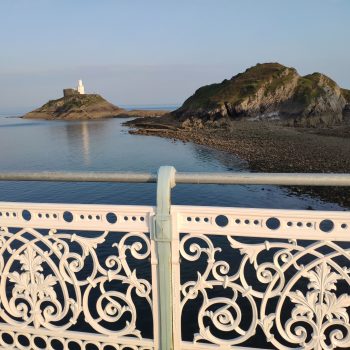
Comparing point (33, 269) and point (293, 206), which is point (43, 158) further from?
point (33, 269)

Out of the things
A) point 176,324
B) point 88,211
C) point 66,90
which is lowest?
point 176,324

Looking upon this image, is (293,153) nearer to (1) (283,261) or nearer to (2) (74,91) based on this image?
(1) (283,261)

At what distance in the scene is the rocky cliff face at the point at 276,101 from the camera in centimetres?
6097

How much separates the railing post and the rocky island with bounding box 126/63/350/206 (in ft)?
80.1

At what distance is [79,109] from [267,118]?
89754 mm

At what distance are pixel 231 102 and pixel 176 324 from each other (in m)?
68.7

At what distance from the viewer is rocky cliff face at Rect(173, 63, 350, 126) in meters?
61.0

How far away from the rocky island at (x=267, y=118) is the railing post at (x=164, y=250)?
2440cm

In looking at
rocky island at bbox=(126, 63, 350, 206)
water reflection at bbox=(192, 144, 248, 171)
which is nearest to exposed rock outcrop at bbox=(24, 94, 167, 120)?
rocky island at bbox=(126, 63, 350, 206)

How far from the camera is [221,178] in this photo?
7.39ft

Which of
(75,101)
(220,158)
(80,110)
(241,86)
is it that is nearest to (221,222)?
(220,158)

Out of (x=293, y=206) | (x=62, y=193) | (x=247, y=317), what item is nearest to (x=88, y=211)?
(x=247, y=317)

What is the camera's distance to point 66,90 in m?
149

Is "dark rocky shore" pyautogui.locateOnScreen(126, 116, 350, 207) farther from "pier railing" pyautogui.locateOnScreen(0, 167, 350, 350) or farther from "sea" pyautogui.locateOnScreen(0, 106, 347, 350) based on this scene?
"pier railing" pyautogui.locateOnScreen(0, 167, 350, 350)
